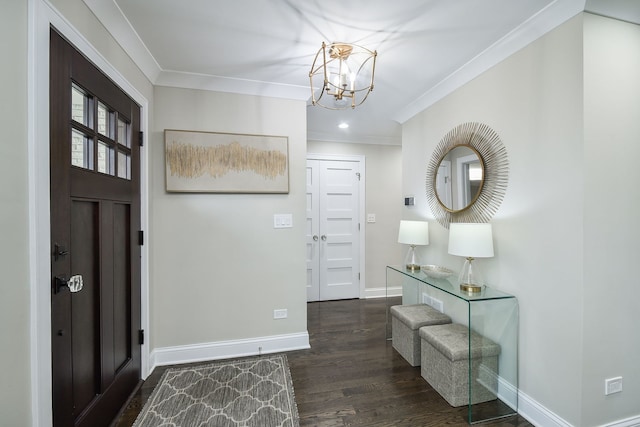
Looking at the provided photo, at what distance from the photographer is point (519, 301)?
1.80m

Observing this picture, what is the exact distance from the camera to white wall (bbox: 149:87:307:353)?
2340 millimetres

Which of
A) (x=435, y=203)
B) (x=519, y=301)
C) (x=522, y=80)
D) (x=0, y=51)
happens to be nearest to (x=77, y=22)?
(x=0, y=51)

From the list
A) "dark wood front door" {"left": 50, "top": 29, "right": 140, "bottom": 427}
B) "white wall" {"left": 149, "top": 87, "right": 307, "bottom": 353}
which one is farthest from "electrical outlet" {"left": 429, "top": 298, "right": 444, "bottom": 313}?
"dark wood front door" {"left": 50, "top": 29, "right": 140, "bottom": 427}

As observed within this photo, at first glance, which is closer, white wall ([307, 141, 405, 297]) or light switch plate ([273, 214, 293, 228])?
light switch plate ([273, 214, 293, 228])

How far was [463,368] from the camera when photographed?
1.82 meters

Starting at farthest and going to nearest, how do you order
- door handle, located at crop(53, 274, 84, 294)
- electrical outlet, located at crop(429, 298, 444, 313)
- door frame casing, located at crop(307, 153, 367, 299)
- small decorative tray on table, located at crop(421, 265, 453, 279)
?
door frame casing, located at crop(307, 153, 367, 299)
electrical outlet, located at crop(429, 298, 444, 313)
small decorative tray on table, located at crop(421, 265, 453, 279)
door handle, located at crop(53, 274, 84, 294)

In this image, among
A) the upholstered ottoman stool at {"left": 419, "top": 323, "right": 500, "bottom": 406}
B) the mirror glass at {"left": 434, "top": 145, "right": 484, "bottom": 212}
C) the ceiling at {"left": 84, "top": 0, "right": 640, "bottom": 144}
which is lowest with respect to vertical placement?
the upholstered ottoman stool at {"left": 419, "top": 323, "right": 500, "bottom": 406}

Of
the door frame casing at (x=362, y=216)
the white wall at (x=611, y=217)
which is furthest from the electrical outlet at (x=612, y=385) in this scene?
the door frame casing at (x=362, y=216)

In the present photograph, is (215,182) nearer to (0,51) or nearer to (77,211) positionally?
(77,211)

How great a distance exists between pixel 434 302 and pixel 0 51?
3133 mm

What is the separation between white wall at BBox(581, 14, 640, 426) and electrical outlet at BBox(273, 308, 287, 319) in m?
2.11

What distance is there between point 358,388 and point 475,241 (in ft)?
4.51

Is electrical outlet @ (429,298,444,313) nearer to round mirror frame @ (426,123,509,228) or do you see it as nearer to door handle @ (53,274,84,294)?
round mirror frame @ (426,123,509,228)

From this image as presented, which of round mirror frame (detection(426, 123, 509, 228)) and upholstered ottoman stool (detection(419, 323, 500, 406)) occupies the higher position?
round mirror frame (detection(426, 123, 509, 228))
